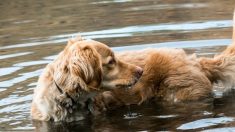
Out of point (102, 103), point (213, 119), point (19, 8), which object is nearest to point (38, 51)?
point (102, 103)

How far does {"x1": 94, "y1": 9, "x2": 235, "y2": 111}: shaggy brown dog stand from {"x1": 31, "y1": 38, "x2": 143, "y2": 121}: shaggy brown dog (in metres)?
0.58

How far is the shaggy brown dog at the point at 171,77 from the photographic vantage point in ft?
28.7

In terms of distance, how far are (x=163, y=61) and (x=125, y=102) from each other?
2.57ft

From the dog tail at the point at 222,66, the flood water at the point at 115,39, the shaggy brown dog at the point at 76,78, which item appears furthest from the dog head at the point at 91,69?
the dog tail at the point at 222,66

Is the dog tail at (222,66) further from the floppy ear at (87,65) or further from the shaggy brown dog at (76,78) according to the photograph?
the floppy ear at (87,65)

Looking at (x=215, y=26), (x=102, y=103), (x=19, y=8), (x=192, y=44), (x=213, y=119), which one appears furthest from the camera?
(x=19, y=8)

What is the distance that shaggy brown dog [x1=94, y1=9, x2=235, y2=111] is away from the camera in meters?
8.76

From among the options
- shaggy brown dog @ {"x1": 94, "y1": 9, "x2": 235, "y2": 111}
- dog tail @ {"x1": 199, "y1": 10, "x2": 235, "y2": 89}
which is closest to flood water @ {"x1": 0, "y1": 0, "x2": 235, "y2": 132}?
shaggy brown dog @ {"x1": 94, "y1": 9, "x2": 235, "y2": 111}

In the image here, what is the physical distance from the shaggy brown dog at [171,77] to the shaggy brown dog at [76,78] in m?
0.58

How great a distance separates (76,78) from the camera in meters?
7.75

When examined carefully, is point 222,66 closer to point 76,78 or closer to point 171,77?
point 171,77

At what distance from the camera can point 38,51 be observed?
12.3 m

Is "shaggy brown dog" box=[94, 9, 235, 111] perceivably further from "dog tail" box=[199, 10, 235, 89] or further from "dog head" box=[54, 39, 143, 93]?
"dog head" box=[54, 39, 143, 93]

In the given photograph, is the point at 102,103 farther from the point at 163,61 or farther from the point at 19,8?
the point at 19,8
